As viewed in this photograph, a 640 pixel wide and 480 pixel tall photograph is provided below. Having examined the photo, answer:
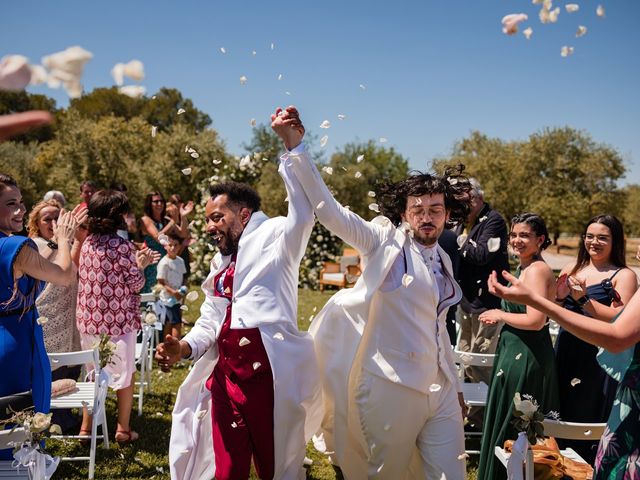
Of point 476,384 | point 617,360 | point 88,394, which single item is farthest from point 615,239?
point 88,394

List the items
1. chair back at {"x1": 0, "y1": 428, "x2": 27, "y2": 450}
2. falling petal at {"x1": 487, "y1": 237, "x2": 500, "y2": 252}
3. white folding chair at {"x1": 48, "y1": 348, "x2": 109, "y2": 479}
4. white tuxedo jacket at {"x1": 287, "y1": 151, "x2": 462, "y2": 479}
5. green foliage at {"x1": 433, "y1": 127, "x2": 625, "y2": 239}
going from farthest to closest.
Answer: green foliage at {"x1": 433, "y1": 127, "x2": 625, "y2": 239}, falling petal at {"x1": 487, "y1": 237, "x2": 500, "y2": 252}, white folding chair at {"x1": 48, "y1": 348, "x2": 109, "y2": 479}, white tuxedo jacket at {"x1": 287, "y1": 151, "x2": 462, "y2": 479}, chair back at {"x1": 0, "y1": 428, "x2": 27, "y2": 450}

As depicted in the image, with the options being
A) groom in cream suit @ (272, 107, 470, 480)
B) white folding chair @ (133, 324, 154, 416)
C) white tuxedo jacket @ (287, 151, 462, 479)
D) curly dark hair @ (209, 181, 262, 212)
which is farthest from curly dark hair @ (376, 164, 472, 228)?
white folding chair @ (133, 324, 154, 416)

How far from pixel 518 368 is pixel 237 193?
2331 millimetres

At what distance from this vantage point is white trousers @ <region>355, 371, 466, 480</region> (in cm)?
355

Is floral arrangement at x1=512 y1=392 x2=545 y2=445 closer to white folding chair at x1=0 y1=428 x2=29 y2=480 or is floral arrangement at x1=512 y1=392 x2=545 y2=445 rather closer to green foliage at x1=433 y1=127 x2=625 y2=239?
white folding chair at x1=0 y1=428 x2=29 y2=480

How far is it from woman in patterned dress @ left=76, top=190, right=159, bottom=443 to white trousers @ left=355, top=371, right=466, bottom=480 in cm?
273

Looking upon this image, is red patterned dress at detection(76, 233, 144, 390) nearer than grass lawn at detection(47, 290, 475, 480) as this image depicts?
No

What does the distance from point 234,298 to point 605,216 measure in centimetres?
349

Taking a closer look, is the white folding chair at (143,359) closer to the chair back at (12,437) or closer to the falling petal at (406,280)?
the chair back at (12,437)

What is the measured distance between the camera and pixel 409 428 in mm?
3568

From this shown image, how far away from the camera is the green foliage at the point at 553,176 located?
30.9 m

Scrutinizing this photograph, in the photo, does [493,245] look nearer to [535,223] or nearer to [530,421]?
[535,223]

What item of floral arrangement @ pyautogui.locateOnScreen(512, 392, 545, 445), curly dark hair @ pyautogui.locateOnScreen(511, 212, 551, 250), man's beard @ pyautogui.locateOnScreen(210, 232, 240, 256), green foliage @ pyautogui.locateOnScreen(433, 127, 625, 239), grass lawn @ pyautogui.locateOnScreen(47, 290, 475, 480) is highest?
green foliage @ pyautogui.locateOnScreen(433, 127, 625, 239)

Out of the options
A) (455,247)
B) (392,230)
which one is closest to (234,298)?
(392,230)
